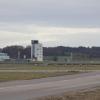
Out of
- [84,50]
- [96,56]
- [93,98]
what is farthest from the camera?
[84,50]

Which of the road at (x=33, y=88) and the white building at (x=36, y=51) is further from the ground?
the white building at (x=36, y=51)

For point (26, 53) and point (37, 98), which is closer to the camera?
point (37, 98)

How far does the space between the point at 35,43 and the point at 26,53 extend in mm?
17051

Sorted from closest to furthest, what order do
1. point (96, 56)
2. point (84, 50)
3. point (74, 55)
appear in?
point (74, 55)
point (96, 56)
point (84, 50)

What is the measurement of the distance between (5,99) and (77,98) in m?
3.42

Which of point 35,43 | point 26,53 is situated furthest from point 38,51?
point 26,53

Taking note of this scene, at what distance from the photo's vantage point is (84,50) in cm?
19750

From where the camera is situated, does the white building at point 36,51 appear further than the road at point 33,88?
Yes

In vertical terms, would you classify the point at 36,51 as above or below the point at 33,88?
above

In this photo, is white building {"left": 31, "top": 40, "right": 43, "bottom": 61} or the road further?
white building {"left": 31, "top": 40, "right": 43, "bottom": 61}

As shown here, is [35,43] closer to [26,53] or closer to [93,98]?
[26,53]

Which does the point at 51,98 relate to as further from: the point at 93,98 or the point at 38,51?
the point at 38,51

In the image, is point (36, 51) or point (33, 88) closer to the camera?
point (33, 88)

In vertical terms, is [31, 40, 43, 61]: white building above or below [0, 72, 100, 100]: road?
above
